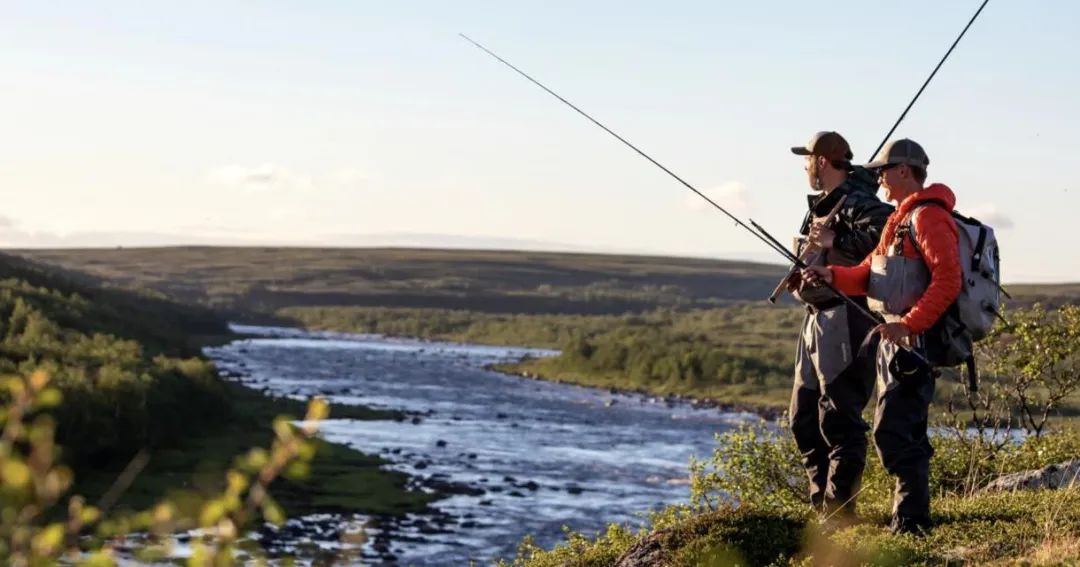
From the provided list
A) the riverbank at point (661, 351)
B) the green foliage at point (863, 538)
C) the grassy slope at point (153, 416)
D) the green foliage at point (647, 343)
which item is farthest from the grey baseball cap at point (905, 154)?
the green foliage at point (647, 343)

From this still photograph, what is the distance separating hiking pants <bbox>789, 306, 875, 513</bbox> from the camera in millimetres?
8773

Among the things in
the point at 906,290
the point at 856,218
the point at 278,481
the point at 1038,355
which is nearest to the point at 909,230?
the point at 906,290

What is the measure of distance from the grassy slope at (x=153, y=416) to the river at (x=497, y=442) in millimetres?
2092

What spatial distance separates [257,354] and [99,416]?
5074 cm

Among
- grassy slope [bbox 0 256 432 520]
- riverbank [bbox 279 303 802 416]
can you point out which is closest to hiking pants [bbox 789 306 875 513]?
grassy slope [bbox 0 256 432 520]

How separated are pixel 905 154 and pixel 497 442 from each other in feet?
127

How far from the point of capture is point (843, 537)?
27.2ft

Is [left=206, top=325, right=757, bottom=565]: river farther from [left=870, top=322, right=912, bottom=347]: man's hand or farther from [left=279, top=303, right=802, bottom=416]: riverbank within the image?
[left=870, top=322, right=912, bottom=347]: man's hand

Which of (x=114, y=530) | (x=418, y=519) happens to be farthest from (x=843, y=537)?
(x=418, y=519)

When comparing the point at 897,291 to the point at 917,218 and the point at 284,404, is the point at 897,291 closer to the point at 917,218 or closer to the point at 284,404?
the point at 917,218

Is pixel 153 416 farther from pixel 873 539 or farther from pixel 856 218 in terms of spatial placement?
pixel 873 539

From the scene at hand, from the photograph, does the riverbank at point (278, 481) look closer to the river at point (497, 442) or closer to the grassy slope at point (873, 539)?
the river at point (497, 442)

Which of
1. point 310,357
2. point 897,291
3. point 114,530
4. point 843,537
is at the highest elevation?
point 897,291

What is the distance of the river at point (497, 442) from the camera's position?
3127cm
